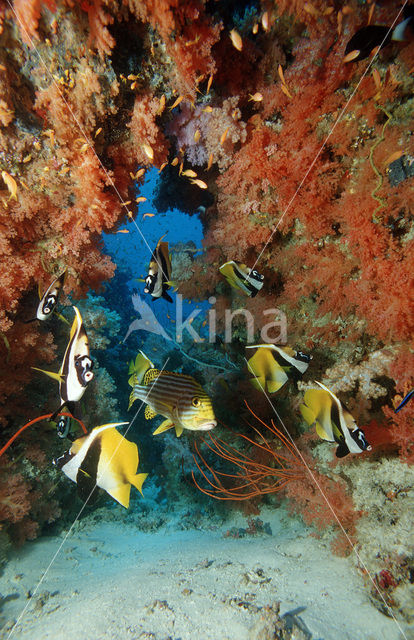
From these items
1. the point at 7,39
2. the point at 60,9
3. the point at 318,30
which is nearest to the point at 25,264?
the point at 7,39

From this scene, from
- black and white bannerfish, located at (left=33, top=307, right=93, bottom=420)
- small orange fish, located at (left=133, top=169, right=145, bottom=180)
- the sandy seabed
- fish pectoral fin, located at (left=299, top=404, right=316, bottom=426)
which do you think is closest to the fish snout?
fish pectoral fin, located at (left=299, top=404, right=316, bottom=426)

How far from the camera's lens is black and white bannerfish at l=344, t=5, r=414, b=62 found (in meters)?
2.37

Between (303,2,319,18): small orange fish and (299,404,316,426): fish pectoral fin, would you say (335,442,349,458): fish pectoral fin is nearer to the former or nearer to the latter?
(299,404,316,426): fish pectoral fin

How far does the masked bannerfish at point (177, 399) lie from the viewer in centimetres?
233

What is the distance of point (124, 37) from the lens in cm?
→ 300

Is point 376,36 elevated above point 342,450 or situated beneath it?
elevated above

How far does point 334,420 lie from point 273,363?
0.82 metres

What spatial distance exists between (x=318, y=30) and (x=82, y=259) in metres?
3.53

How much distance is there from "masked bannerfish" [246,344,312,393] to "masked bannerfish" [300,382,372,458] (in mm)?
413

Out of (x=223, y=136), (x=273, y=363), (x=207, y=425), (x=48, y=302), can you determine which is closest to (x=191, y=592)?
(x=207, y=425)

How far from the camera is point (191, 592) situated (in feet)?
8.43

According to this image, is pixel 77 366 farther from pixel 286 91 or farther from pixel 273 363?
pixel 286 91

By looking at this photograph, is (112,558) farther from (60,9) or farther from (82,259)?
(60,9)

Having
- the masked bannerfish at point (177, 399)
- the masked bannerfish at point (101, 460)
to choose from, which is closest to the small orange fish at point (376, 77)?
the masked bannerfish at point (177, 399)
